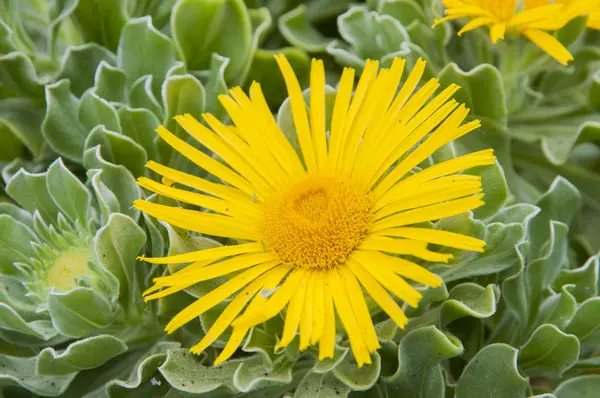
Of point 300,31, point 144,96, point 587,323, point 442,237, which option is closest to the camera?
point 442,237

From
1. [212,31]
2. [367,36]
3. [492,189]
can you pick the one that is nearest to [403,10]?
[367,36]

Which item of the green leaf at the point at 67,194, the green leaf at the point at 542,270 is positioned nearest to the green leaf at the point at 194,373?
the green leaf at the point at 67,194

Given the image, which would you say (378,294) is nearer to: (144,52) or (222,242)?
(222,242)

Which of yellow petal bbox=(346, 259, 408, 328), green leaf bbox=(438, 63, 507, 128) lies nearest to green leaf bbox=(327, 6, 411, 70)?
green leaf bbox=(438, 63, 507, 128)

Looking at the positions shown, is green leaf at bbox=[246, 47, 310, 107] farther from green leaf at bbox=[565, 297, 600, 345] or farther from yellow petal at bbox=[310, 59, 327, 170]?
green leaf at bbox=[565, 297, 600, 345]

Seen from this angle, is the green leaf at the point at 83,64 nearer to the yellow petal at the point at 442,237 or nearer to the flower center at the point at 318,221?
the flower center at the point at 318,221

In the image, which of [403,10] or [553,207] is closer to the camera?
[553,207]
